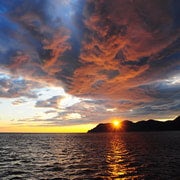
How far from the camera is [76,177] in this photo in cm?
3459

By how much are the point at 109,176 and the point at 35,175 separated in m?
11.5

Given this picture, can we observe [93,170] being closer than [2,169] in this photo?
Yes

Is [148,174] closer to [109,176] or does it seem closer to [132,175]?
[132,175]

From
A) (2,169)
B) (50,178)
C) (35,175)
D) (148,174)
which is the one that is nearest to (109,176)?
(148,174)

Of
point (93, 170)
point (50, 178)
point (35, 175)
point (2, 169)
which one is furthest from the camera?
point (2, 169)

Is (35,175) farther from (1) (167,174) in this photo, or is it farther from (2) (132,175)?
(1) (167,174)

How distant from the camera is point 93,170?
3966 cm

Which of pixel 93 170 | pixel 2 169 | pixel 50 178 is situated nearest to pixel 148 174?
pixel 93 170

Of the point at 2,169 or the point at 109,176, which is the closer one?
the point at 109,176

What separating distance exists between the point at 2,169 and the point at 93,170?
1681 centimetres

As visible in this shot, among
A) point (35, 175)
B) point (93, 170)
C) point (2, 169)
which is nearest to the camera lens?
point (35, 175)

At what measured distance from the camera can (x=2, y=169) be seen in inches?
1663

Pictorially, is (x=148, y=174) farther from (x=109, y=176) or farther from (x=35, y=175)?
(x=35, y=175)

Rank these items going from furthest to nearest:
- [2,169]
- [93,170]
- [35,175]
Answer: [2,169], [93,170], [35,175]
